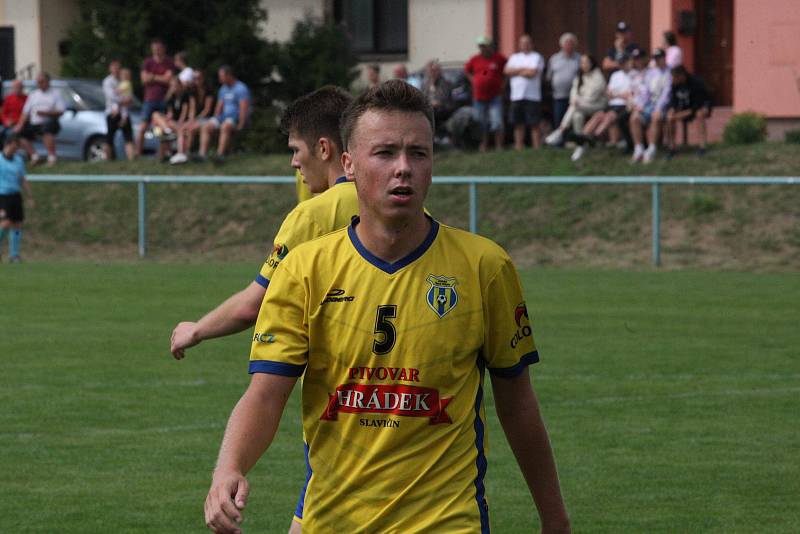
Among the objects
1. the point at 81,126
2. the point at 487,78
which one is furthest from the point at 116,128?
the point at 487,78

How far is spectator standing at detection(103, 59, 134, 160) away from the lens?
29.9 metres

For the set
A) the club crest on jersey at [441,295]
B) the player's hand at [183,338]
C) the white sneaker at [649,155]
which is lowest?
the white sneaker at [649,155]

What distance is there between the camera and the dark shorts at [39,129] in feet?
99.6

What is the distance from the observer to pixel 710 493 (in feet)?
28.4

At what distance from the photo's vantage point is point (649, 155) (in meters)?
25.8

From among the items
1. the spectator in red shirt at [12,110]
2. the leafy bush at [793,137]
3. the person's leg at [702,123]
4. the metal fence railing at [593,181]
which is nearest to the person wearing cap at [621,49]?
the person's leg at [702,123]

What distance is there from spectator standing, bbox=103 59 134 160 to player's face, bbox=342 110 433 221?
85.9ft

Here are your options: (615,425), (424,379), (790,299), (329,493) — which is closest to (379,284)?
(424,379)

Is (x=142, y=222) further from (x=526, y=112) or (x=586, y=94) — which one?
(x=586, y=94)

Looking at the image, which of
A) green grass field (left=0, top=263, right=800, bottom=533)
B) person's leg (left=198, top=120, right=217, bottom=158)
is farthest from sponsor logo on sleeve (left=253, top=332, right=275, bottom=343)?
person's leg (left=198, top=120, right=217, bottom=158)

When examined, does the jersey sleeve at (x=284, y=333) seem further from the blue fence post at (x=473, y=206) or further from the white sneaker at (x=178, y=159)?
the white sneaker at (x=178, y=159)

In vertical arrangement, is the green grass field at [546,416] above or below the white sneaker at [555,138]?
below

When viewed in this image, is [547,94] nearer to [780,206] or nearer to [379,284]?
[780,206]

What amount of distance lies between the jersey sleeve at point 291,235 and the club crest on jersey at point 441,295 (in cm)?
153
